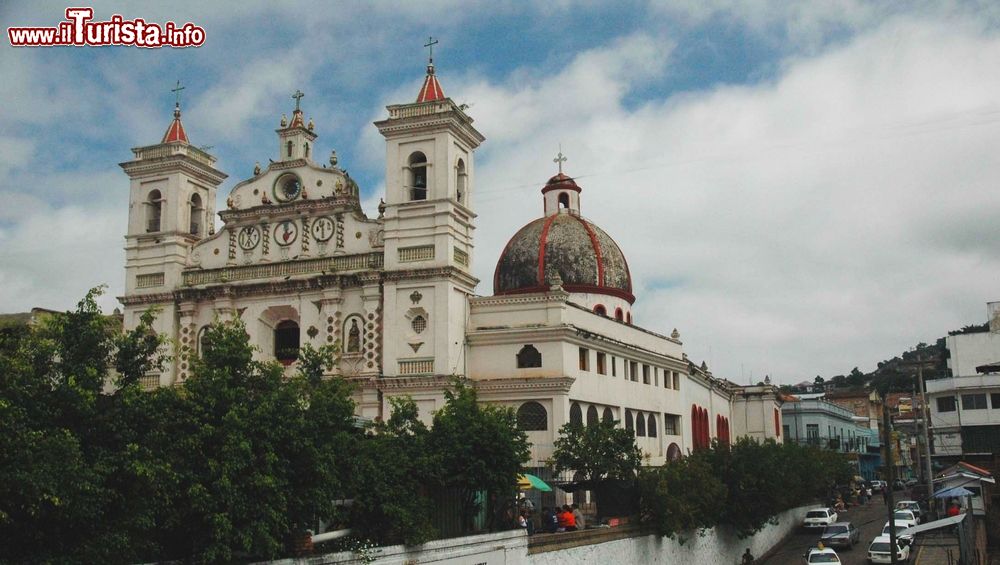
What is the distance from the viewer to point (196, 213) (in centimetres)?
4719

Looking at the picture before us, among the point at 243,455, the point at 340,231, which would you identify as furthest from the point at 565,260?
the point at 243,455

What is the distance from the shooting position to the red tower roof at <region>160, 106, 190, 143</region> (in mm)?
46625

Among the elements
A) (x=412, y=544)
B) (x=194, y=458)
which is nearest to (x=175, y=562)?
(x=194, y=458)

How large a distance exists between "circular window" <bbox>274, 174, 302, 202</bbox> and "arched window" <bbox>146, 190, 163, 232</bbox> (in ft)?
20.6

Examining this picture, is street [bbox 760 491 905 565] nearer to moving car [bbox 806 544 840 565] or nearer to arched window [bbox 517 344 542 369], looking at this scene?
moving car [bbox 806 544 840 565]

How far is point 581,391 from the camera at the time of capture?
40.8 meters

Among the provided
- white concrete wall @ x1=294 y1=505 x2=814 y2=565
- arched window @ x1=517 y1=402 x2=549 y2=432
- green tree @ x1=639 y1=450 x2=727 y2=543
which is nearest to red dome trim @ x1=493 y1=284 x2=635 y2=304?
arched window @ x1=517 y1=402 x2=549 y2=432

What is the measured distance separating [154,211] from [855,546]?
34158 mm

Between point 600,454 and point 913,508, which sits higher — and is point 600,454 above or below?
above

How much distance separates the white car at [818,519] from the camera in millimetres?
50438

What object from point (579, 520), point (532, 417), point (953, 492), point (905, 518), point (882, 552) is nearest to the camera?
point (579, 520)

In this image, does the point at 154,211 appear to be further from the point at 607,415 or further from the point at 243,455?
the point at 243,455

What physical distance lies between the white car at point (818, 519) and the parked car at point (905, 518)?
17.1ft

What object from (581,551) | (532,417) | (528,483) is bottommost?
(581,551)
